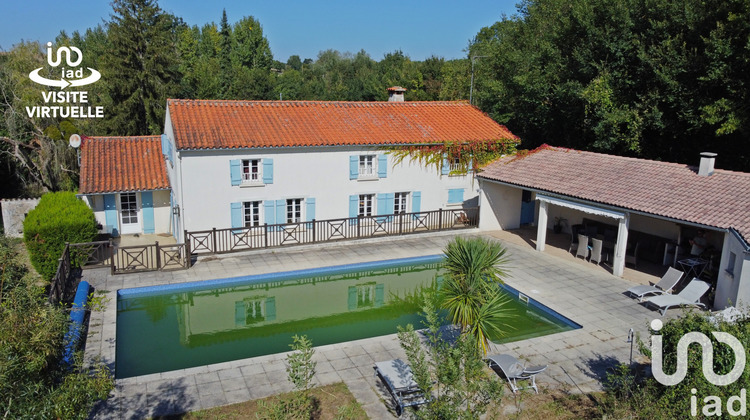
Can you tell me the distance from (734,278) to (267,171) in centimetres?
1558

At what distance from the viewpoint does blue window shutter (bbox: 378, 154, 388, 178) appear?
22812 mm

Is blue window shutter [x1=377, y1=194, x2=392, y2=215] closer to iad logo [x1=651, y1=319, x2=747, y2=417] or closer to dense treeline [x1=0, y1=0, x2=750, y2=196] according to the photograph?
dense treeline [x1=0, y1=0, x2=750, y2=196]

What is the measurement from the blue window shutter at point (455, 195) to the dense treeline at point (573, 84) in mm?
6710

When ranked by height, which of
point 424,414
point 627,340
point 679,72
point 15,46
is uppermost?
point 15,46

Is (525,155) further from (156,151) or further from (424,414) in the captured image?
(424,414)

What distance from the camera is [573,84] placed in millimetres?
24891

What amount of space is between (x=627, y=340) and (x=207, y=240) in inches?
560

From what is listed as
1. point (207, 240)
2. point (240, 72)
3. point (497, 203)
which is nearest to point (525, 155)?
point (497, 203)

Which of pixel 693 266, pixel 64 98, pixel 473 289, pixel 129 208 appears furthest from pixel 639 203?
pixel 64 98

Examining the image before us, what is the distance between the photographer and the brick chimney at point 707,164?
1734 cm

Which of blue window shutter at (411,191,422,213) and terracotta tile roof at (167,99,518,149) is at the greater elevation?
terracotta tile roof at (167,99,518,149)

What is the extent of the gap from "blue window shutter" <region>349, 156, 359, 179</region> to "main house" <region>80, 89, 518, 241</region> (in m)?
0.04

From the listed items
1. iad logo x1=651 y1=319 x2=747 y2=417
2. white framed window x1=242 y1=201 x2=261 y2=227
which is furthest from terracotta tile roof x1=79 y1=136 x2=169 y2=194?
iad logo x1=651 y1=319 x2=747 y2=417

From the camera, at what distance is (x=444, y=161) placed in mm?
23953
